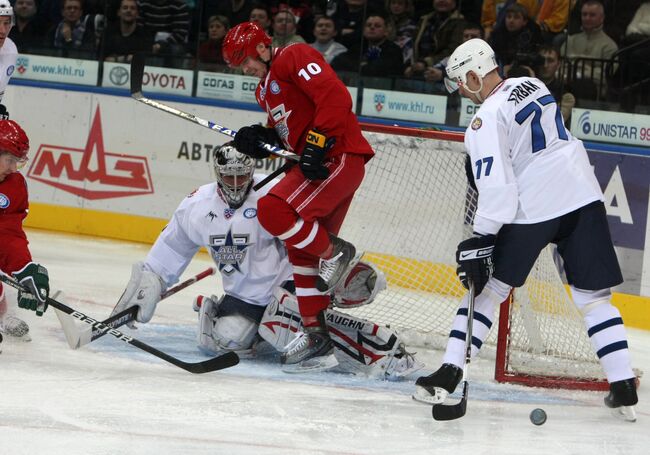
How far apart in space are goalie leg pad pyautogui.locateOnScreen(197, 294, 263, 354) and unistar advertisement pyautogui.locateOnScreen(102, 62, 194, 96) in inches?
109

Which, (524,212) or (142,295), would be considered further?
(142,295)

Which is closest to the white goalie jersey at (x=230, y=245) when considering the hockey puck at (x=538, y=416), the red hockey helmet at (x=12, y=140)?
the red hockey helmet at (x=12, y=140)

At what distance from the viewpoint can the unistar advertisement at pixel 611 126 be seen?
544cm

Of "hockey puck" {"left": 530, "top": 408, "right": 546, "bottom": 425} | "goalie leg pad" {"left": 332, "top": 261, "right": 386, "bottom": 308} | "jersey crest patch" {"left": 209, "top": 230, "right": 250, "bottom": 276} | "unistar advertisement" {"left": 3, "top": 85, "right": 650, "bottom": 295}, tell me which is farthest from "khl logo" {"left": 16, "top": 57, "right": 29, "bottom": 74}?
"hockey puck" {"left": 530, "top": 408, "right": 546, "bottom": 425}

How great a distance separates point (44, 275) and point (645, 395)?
2011 mm

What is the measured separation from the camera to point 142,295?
160 inches

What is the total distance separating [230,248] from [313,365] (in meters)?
0.50

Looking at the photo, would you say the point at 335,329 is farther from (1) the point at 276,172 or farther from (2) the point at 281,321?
(1) the point at 276,172

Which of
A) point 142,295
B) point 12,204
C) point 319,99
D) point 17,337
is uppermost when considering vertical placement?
point 319,99

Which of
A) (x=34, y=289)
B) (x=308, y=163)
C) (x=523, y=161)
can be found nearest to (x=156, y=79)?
(x=34, y=289)

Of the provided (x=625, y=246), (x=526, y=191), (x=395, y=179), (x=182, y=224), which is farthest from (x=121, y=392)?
(x=625, y=246)

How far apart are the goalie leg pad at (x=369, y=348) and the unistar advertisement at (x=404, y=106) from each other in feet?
7.72

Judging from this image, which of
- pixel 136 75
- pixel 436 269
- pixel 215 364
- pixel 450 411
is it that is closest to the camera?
pixel 450 411

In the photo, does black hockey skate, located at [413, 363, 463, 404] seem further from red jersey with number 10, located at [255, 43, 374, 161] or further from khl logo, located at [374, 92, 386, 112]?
khl logo, located at [374, 92, 386, 112]
